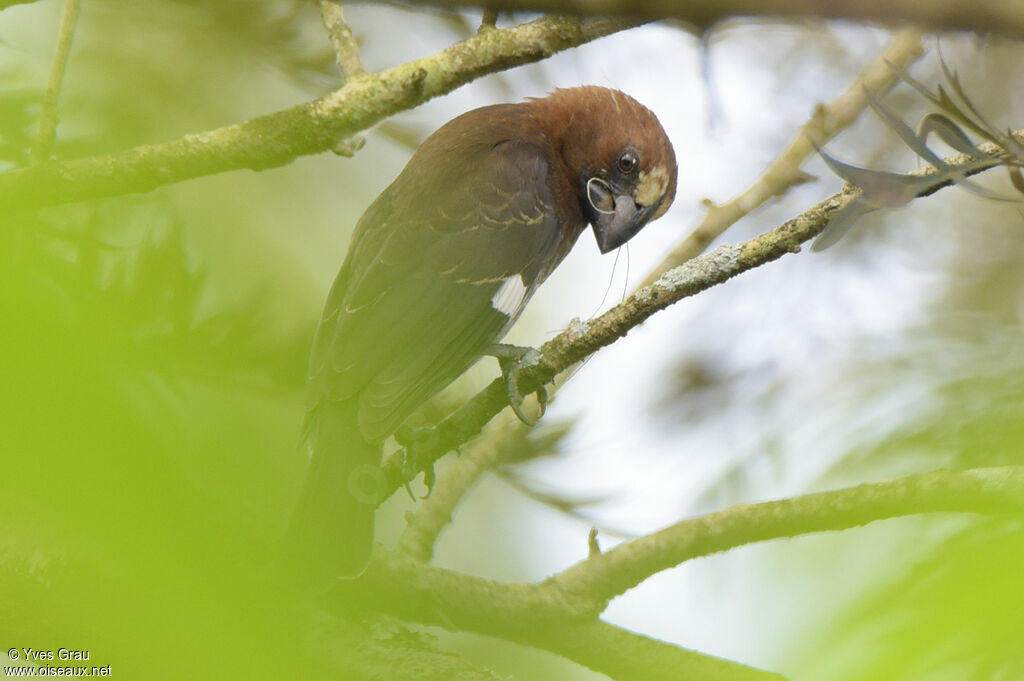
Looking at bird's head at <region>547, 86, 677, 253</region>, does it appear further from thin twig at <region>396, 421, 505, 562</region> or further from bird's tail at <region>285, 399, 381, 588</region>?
bird's tail at <region>285, 399, 381, 588</region>

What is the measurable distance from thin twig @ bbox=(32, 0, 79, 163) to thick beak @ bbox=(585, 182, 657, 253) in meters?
1.23

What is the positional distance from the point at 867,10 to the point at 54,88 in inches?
55.2

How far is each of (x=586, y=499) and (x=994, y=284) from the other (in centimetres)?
95

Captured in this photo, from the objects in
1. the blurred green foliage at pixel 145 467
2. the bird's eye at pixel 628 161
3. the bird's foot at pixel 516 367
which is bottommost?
the blurred green foliage at pixel 145 467

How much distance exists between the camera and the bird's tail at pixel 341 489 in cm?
128

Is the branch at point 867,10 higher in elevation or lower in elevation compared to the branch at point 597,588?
lower

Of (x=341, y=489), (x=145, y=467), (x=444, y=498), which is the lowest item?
(x=145, y=467)

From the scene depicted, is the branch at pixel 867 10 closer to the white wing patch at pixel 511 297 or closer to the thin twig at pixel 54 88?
the thin twig at pixel 54 88

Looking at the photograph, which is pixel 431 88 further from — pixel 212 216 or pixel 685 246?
pixel 212 216

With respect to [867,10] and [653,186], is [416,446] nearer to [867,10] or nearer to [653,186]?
[653,186]

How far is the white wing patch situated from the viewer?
209 centimetres

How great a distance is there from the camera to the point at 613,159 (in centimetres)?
240

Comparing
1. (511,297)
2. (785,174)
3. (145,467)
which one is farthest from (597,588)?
(145,467)

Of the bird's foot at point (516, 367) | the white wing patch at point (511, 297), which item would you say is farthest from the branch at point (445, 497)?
the white wing patch at point (511, 297)
